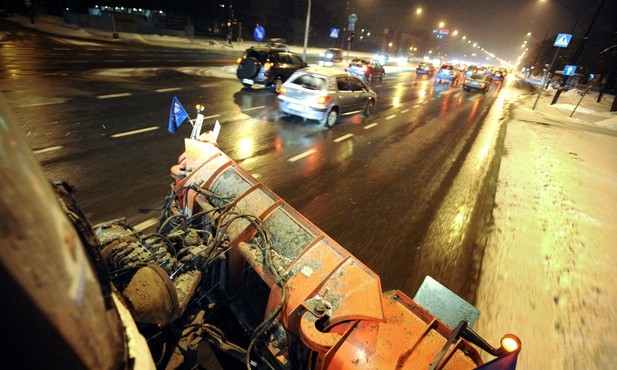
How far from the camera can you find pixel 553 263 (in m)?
5.11

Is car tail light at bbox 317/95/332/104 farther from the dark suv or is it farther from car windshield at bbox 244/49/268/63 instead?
car windshield at bbox 244/49/268/63

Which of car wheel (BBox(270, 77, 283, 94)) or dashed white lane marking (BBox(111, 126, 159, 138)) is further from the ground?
car wheel (BBox(270, 77, 283, 94))

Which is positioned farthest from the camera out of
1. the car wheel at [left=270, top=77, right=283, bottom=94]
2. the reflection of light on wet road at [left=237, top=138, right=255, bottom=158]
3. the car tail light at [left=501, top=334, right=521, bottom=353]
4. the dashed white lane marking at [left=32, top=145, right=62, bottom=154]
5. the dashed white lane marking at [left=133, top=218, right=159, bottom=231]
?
the car wheel at [left=270, top=77, right=283, bottom=94]

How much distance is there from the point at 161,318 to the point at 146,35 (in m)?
38.7

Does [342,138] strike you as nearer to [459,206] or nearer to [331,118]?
[331,118]

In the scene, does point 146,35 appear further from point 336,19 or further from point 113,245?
point 336,19

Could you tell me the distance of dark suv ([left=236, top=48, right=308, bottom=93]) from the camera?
14.6 meters

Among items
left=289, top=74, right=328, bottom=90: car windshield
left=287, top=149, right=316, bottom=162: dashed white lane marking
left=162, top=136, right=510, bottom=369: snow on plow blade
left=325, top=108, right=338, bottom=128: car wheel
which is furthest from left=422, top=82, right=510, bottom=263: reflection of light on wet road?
left=289, top=74, right=328, bottom=90: car windshield

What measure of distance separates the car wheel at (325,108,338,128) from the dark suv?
5386 millimetres

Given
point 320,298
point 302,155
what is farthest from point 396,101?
point 320,298

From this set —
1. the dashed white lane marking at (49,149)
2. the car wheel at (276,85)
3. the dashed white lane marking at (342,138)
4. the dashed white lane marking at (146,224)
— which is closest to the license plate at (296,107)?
the dashed white lane marking at (342,138)

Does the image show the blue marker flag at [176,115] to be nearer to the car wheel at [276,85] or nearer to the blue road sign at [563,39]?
the car wheel at [276,85]

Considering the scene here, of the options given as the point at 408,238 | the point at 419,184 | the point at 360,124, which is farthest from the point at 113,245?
the point at 360,124

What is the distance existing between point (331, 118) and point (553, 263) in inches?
302
